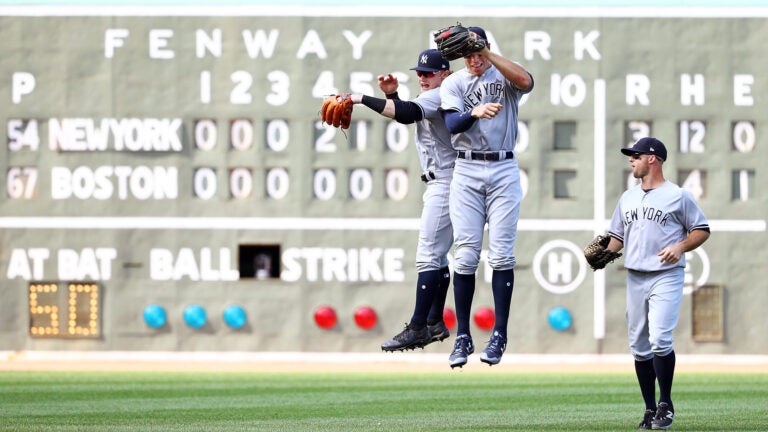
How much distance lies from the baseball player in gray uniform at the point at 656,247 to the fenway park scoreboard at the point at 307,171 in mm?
12600

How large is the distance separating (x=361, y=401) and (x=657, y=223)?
7.04m

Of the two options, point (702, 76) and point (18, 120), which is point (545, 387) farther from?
point (18, 120)

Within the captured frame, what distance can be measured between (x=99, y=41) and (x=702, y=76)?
10.1 metres

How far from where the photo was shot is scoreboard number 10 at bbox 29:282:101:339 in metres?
26.4

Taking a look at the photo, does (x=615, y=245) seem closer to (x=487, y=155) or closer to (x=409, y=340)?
(x=487, y=155)

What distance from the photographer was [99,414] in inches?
682

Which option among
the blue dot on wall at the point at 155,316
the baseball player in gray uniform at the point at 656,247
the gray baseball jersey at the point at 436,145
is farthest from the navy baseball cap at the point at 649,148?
the blue dot on wall at the point at 155,316

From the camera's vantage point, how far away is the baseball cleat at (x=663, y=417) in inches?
528

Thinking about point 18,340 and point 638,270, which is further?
point 18,340

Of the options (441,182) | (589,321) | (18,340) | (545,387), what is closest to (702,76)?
(589,321)

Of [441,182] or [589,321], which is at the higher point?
[441,182]

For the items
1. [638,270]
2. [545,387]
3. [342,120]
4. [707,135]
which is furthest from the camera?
[707,135]

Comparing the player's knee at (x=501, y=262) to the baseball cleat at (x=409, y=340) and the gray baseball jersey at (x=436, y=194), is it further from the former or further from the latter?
the baseball cleat at (x=409, y=340)

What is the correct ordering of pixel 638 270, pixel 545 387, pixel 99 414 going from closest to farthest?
1. pixel 638 270
2. pixel 99 414
3. pixel 545 387
